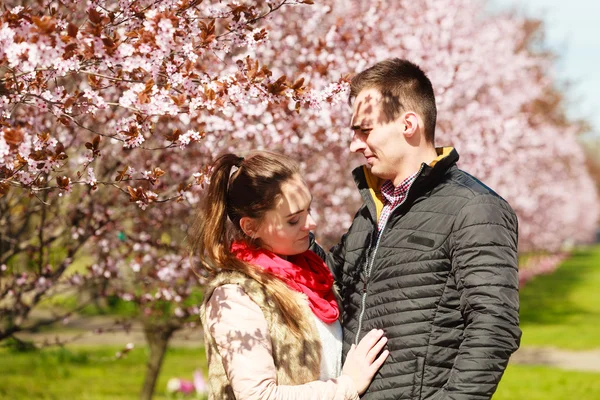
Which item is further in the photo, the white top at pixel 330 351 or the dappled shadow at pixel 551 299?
the dappled shadow at pixel 551 299

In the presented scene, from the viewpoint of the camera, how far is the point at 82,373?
1119 cm

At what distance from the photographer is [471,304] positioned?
261 centimetres

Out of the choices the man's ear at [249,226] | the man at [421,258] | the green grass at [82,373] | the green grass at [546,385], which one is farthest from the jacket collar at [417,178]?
the green grass at [546,385]

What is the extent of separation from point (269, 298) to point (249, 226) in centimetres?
34

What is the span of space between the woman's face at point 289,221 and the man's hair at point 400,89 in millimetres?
459

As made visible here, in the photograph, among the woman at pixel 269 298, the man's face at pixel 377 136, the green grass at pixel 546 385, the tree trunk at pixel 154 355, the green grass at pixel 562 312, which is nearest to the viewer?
the woman at pixel 269 298

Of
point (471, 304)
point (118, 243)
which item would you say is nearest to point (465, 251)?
point (471, 304)

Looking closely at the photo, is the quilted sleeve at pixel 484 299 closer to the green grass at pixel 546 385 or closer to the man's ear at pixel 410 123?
the man's ear at pixel 410 123

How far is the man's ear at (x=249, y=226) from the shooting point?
3051 millimetres

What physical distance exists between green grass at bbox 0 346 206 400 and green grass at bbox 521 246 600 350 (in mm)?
7541

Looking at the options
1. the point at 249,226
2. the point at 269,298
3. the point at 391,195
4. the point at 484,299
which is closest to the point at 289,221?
the point at 249,226

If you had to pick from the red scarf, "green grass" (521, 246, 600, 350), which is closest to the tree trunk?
the red scarf

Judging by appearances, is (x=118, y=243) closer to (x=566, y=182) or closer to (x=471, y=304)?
(x=471, y=304)

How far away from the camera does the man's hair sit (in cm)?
302
